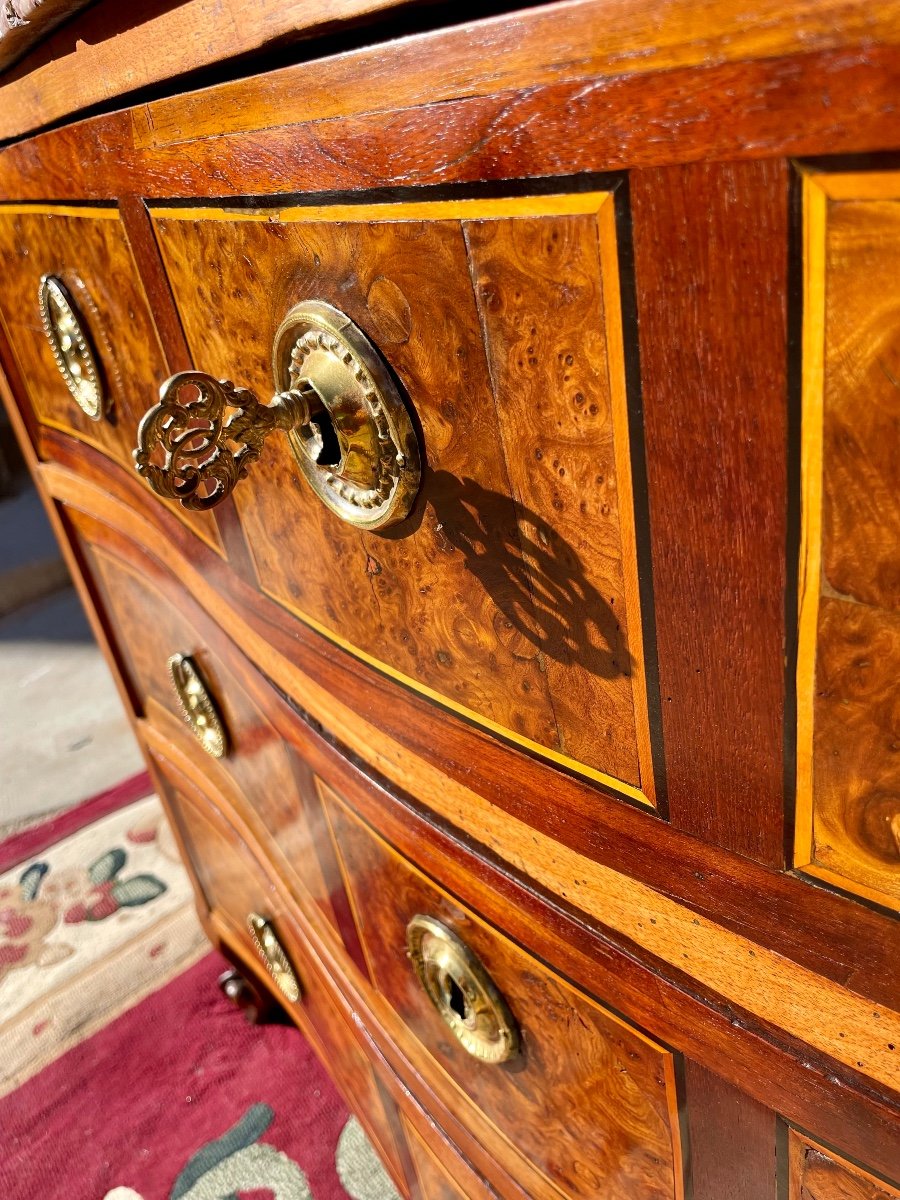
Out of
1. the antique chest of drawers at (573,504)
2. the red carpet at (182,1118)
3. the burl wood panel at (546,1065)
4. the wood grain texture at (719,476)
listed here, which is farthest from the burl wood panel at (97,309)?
the red carpet at (182,1118)

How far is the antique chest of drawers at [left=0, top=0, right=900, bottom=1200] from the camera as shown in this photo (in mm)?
204

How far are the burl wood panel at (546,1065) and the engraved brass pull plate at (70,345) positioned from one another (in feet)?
0.92

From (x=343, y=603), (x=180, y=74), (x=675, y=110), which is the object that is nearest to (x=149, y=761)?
(x=343, y=603)

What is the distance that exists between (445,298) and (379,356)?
42 mm

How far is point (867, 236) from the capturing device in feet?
0.61

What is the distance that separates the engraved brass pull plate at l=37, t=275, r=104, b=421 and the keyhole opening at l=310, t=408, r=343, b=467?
0.29 metres

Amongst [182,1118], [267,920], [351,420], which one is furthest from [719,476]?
[182,1118]

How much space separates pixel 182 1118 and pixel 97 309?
819 mm

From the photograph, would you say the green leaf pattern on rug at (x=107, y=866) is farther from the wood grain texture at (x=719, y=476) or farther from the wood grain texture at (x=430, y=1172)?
the wood grain texture at (x=719, y=476)

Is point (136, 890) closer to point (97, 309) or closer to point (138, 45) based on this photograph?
point (97, 309)

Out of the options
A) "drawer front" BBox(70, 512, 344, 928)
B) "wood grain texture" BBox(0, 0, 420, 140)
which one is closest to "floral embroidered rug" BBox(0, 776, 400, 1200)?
"drawer front" BBox(70, 512, 344, 928)

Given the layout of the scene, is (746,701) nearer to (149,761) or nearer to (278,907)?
(278,907)

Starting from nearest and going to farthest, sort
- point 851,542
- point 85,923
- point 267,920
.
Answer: point 851,542 < point 267,920 < point 85,923

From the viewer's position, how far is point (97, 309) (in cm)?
53
